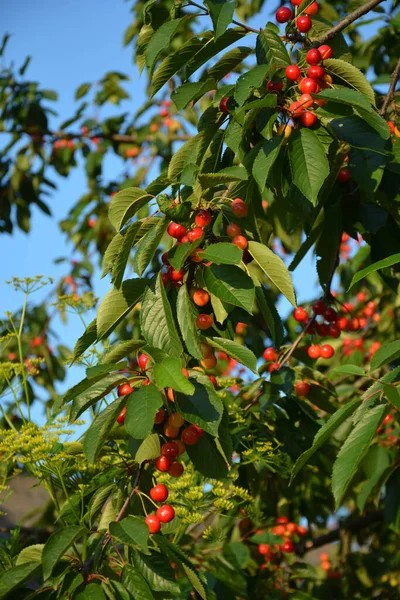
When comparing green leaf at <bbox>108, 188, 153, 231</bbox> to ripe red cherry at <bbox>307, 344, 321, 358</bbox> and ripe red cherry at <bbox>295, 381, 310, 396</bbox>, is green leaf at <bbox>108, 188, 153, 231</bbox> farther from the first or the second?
ripe red cherry at <bbox>307, 344, 321, 358</bbox>

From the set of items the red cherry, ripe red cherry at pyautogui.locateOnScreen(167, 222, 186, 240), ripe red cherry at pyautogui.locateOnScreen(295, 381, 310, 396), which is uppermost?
ripe red cherry at pyautogui.locateOnScreen(167, 222, 186, 240)

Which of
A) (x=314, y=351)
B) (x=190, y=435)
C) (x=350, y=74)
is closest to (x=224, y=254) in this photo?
(x=190, y=435)

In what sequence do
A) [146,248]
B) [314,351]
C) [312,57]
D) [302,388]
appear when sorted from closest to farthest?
[146,248]
[312,57]
[302,388]
[314,351]

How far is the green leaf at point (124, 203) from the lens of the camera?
66.4 inches

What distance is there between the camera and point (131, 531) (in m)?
1.47

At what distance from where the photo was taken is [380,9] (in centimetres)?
345

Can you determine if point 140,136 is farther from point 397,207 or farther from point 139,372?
point 139,372

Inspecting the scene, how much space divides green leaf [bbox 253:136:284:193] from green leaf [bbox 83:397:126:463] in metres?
0.54

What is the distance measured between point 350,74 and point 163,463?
1039 millimetres

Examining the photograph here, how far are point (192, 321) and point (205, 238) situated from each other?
0.67ft

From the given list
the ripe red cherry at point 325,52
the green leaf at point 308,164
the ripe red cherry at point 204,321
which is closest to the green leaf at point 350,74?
the ripe red cherry at point 325,52

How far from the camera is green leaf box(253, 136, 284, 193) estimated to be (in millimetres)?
1582

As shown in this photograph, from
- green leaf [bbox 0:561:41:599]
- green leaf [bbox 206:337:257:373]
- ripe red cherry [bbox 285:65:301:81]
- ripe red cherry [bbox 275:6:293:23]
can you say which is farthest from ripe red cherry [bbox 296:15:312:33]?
green leaf [bbox 0:561:41:599]

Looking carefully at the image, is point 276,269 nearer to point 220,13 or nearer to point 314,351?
point 220,13
